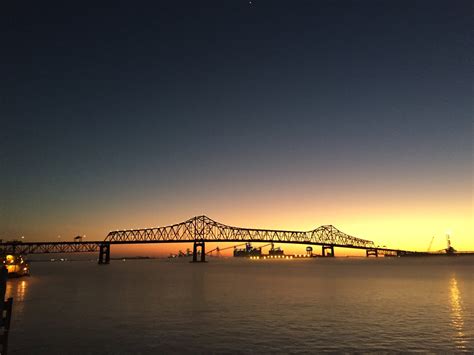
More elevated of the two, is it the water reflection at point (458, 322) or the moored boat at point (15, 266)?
the moored boat at point (15, 266)

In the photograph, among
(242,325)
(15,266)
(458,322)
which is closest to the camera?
(242,325)

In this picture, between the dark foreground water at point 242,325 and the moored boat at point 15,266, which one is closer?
the dark foreground water at point 242,325

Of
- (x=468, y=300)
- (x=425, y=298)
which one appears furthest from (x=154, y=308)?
(x=468, y=300)

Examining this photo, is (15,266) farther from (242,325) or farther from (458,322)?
(458,322)

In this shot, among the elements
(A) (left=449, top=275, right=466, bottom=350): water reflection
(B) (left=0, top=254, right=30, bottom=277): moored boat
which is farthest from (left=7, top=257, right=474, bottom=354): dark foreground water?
(B) (left=0, top=254, right=30, bottom=277): moored boat

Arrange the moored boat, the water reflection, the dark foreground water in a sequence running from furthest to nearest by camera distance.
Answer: the moored boat
the water reflection
the dark foreground water

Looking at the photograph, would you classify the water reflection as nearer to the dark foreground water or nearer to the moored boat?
the dark foreground water

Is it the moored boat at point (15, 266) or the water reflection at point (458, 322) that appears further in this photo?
the moored boat at point (15, 266)

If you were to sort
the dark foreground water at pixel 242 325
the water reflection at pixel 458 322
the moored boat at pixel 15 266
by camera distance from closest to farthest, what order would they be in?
1. the dark foreground water at pixel 242 325
2. the water reflection at pixel 458 322
3. the moored boat at pixel 15 266

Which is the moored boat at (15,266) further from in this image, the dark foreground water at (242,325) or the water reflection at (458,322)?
the water reflection at (458,322)

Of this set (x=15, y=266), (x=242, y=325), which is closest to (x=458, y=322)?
(x=242, y=325)

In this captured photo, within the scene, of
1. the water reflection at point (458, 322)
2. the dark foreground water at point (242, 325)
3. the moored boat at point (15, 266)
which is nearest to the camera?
the dark foreground water at point (242, 325)

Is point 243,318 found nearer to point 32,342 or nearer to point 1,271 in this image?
point 32,342

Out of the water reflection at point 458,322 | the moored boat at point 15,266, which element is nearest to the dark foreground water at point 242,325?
the water reflection at point 458,322
